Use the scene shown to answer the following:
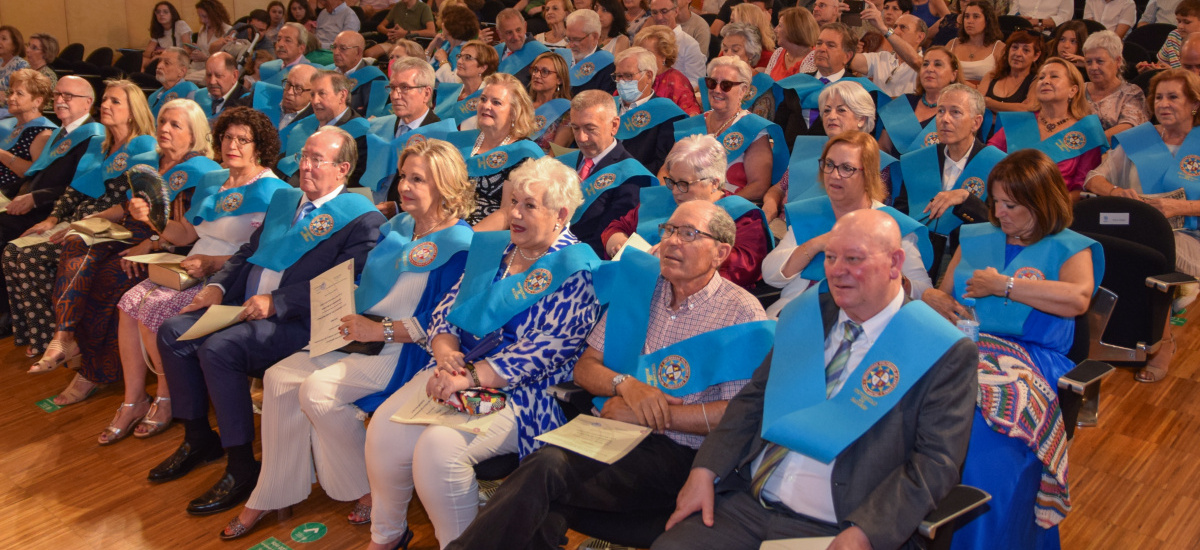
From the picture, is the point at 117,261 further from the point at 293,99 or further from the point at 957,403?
the point at 957,403

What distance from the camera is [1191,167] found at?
364cm

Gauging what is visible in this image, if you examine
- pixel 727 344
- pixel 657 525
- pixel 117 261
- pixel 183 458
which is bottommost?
pixel 183 458

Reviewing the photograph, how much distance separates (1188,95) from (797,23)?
199 centimetres

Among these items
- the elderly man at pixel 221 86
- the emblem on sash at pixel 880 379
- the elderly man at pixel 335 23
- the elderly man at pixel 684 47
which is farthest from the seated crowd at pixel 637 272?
the elderly man at pixel 335 23

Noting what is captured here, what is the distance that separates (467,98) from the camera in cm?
511

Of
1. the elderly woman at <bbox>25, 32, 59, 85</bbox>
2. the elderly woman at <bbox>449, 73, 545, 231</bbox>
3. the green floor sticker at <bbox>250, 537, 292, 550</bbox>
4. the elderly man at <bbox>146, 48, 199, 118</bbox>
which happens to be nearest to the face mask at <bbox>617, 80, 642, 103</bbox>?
the elderly woman at <bbox>449, 73, 545, 231</bbox>

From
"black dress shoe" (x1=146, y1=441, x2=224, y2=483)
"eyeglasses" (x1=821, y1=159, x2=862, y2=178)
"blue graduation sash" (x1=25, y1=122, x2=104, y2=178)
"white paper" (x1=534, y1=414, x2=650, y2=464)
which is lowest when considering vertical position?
"black dress shoe" (x1=146, y1=441, x2=224, y2=483)

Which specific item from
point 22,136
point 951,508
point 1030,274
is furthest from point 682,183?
point 22,136

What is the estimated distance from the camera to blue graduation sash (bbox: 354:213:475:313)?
2.94 metres

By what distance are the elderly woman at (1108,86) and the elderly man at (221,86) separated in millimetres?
4804

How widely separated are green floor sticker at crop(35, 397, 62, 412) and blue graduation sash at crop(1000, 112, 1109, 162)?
13.9 feet

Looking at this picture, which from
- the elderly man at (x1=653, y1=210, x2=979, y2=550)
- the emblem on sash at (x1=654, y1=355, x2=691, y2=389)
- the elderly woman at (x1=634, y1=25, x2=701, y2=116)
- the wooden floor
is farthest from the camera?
the elderly woman at (x1=634, y1=25, x2=701, y2=116)

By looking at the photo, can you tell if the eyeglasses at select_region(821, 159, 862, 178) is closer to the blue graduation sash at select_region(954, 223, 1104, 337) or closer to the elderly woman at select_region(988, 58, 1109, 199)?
the blue graduation sash at select_region(954, 223, 1104, 337)

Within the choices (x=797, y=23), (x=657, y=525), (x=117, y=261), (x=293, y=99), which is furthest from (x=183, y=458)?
(x=797, y=23)
